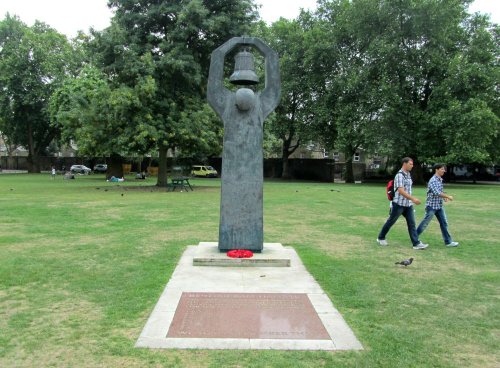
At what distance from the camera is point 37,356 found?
4031mm

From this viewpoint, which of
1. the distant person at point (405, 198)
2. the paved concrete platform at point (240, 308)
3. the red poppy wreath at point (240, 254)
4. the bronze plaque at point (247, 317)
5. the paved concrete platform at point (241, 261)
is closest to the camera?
the paved concrete platform at point (240, 308)

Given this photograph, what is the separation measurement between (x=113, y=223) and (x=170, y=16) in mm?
16508

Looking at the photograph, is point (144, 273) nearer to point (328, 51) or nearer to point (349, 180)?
point (328, 51)

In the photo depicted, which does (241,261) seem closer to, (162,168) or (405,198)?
(405,198)

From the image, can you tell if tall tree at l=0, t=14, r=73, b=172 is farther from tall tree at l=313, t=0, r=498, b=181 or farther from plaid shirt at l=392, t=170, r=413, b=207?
plaid shirt at l=392, t=170, r=413, b=207

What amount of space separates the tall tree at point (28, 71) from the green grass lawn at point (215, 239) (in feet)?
140

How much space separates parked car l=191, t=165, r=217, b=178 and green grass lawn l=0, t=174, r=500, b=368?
36.3m

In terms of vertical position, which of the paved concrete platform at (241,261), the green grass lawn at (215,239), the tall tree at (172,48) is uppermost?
the tall tree at (172,48)

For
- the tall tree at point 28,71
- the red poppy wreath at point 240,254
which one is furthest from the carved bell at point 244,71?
the tall tree at point 28,71

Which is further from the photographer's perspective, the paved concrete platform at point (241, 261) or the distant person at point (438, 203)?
the distant person at point (438, 203)

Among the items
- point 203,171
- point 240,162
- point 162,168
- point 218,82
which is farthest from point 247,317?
point 203,171

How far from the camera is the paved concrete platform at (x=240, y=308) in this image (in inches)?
170

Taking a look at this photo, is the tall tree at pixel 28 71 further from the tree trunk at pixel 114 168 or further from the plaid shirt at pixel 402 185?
the plaid shirt at pixel 402 185

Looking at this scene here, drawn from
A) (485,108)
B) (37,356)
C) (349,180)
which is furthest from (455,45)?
(37,356)
